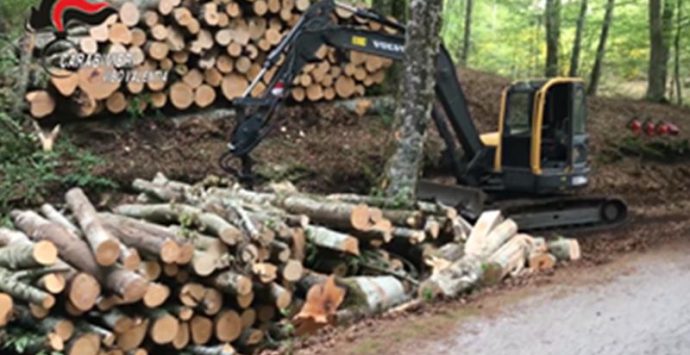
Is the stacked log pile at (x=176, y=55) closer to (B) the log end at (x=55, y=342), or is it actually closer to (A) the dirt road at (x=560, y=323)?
(B) the log end at (x=55, y=342)

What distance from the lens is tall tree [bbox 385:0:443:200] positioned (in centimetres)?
797

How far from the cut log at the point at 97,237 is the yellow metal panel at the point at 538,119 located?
242 inches

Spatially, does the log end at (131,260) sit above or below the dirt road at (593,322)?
above

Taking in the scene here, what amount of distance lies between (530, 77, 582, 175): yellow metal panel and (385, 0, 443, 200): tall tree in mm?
2154

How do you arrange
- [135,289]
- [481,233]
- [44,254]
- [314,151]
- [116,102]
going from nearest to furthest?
[44,254] → [135,289] → [481,233] → [116,102] → [314,151]

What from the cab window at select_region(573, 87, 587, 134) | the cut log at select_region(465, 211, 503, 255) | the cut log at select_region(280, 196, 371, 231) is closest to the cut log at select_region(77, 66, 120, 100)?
the cut log at select_region(280, 196, 371, 231)

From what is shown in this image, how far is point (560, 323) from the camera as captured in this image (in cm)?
547

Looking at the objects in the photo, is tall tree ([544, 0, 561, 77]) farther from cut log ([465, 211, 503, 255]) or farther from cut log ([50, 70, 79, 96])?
cut log ([50, 70, 79, 96])

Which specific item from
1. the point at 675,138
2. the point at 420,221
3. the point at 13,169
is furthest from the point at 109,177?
the point at 675,138

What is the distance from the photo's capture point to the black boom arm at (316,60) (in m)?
8.02

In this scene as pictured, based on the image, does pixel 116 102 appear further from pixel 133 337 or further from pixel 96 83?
pixel 133 337

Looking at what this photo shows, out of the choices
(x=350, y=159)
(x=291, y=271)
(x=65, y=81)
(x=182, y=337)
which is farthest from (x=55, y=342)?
(x=350, y=159)

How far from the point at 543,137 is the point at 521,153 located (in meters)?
0.40

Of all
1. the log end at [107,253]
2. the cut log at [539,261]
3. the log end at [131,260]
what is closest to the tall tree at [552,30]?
the cut log at [539,261]
